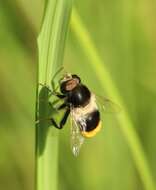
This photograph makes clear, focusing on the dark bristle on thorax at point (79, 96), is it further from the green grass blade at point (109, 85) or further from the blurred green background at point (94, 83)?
the blurred green background at point (94, 83)

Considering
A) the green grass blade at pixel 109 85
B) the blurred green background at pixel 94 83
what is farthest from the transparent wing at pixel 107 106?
→ the blurred green background at pixel 94 83

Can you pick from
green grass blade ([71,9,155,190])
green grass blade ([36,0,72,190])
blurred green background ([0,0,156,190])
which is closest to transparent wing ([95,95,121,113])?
green grass blade ([71,9,155,190])

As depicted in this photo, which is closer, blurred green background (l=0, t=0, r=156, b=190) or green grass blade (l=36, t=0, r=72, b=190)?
green grass blade (l=36, t=0, r=72, b=190)

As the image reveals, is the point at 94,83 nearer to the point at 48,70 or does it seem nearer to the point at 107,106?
the point at 107,106

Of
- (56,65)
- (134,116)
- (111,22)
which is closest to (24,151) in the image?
(134,116)

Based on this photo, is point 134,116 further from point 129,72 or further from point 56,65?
point 56,65

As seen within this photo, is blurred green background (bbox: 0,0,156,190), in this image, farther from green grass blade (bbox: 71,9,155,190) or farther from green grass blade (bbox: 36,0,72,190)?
green grass blade (bbox: 36,0,72,190)
